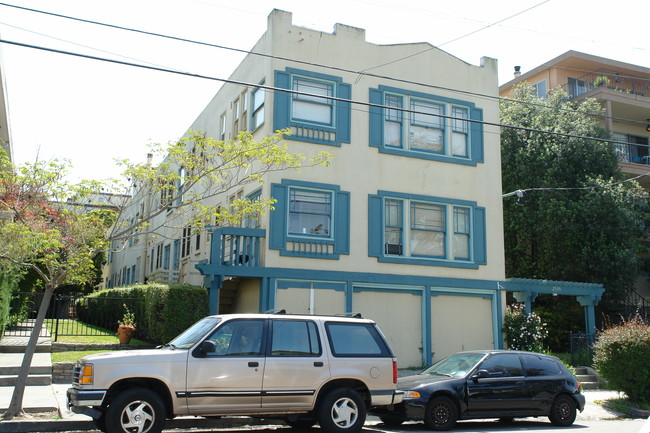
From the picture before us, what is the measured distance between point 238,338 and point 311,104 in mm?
10643

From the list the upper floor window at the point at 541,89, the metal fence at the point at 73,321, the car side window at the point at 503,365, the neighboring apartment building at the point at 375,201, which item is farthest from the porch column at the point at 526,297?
the upper floor window at the point at 541,89

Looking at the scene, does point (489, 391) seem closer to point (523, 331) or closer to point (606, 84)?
point (523, 331)

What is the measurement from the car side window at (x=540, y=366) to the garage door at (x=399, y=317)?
6057 millimetres

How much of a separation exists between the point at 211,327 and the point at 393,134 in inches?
468

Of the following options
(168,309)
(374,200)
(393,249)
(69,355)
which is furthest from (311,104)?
(69,355)

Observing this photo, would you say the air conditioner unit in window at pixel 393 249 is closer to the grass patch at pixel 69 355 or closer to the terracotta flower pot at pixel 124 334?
the terracotta flower pot at pixel 124 334

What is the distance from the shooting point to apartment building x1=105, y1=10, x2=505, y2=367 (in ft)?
58.2

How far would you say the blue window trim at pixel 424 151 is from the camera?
1936cm

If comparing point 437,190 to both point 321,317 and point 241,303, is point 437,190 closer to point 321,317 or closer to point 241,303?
point 241,303

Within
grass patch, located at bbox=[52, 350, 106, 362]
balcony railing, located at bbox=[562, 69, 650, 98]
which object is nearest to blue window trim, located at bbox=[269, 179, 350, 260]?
grass patch, located at bbox=[52, 350, 106, 362]

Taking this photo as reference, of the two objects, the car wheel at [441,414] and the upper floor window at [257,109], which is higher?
the upper floor window at [257,109]

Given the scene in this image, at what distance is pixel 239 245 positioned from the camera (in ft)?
57.4

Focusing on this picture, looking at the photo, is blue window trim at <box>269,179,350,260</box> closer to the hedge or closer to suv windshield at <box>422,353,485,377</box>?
the hedge

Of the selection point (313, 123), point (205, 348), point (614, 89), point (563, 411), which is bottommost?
point (563, 411)
